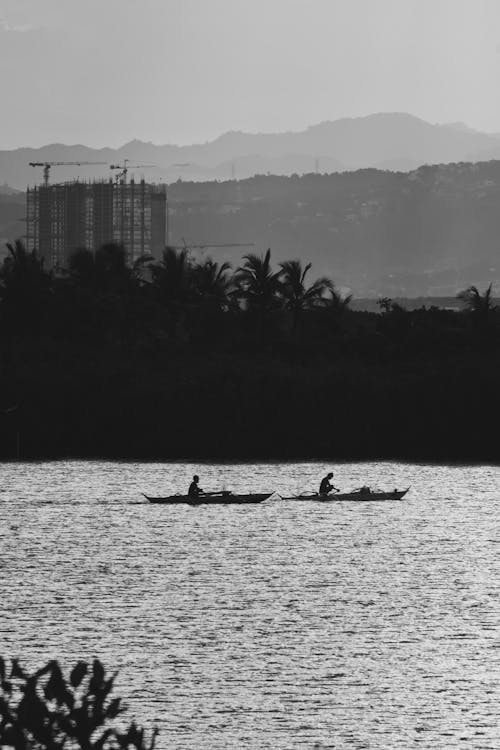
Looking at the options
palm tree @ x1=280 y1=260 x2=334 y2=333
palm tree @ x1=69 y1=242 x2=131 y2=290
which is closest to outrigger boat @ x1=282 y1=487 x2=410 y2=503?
palm tree @ x1=280 y1=260 x2=334 y2=333

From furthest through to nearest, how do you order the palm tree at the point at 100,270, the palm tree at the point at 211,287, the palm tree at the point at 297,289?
the palm tree at the point at 100,270 → the palm tree at the point at 211,287 → the palm tree at the point at 297,289

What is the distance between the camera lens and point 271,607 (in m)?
53.3

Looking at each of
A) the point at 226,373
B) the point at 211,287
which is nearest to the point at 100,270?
the point at 211,287

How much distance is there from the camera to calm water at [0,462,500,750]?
39.6 m

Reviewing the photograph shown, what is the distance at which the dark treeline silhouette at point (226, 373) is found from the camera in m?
101

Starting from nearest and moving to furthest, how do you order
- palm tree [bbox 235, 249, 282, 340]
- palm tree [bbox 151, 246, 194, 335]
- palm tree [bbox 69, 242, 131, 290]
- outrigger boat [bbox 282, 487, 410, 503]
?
outrigger boat [bbox 282, 487, 410, 503] → palm tree [bbox 235, 249, 282, 340] → palm tree [bbox 151, 246, 194, 335] → palm tree [bbox 69, 242, 131, 290]

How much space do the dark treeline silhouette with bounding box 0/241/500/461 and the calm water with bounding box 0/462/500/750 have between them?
1197 centimetres

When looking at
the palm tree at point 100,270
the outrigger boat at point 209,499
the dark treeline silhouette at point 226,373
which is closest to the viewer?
the outrigger boat at point 209,499

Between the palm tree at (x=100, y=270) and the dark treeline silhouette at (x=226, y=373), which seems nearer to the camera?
the dark treeline silhouette at (x=226, y=373)

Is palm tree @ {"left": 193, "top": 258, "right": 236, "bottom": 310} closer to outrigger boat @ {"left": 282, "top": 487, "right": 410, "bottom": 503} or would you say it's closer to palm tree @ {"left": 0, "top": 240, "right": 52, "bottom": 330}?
palm tree @ {"left": 0, "top": 240, "right": 52, "bottom": 330}

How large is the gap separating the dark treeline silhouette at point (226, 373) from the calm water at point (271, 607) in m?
12.0

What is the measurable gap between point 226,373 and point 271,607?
171 ft

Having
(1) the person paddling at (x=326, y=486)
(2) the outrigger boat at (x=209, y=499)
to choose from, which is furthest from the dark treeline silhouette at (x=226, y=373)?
(1) the person paddling at (x=326, y=486)

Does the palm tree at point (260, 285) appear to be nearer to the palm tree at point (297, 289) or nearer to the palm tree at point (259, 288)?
the palm tree at point (259, 288)
